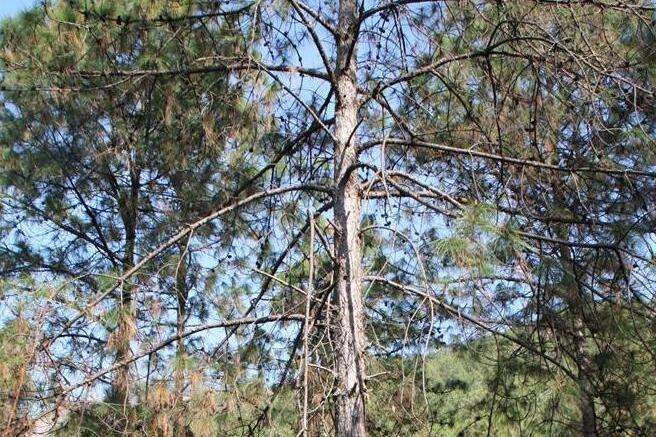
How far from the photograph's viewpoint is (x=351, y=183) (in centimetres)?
466

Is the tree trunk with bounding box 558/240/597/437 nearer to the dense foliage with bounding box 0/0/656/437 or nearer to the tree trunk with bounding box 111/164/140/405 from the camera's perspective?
the dense foliage with bounding box 0/0/656/437

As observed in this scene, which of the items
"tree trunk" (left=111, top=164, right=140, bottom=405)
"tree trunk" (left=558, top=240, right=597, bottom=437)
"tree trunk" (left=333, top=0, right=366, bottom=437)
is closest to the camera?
"tree trunk" (left=558, top=240, right=597, bottom=437)

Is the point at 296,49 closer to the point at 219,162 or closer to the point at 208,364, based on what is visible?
the point at 219,162

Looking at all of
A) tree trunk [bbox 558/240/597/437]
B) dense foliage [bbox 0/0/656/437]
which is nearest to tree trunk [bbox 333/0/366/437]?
dense foliage [bbox 0/0/656/437]

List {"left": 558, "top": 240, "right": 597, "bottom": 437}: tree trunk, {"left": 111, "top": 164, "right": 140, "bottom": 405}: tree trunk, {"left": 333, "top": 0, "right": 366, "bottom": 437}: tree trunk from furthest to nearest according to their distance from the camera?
{"left": 111, "top": 164, "right": 140, "bottom": 405}: tree trunk → {"left": 333, "top": 0, "right": 366, "bottom": 437}: tree trunk → {"left": 558, "top": 240, "right": 597, "bottom": 437}: tree trunk

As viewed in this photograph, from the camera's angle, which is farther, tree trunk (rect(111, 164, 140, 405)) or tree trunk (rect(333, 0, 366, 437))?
tree trunk (rect(111, 164, 140, 405))

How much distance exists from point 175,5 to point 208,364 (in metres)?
2.29

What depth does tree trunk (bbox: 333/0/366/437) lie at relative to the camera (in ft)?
13.0

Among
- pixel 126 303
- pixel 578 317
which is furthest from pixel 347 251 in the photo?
pixel 126 303

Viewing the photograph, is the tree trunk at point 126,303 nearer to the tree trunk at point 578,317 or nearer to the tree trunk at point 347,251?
the tree trunk at point 347,251

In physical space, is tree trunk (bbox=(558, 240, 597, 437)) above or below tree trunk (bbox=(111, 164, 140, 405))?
below

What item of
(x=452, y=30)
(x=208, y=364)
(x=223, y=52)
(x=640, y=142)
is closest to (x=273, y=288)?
(x=208, y=364)

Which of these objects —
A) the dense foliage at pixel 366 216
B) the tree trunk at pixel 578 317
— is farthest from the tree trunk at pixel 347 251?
the tree trunk at pixel 578 317

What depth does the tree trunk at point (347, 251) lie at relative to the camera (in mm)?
3949
